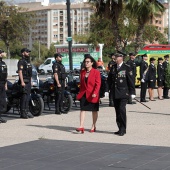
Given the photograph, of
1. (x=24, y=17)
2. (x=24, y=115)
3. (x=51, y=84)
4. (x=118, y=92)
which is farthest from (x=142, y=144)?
(x=24, y=17)

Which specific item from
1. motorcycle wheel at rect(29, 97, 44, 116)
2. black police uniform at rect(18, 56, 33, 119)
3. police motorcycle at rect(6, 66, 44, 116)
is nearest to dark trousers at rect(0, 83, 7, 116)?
black police uniform at rect(18, 56, 33, 119)

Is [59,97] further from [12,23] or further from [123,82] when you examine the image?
[12,23]

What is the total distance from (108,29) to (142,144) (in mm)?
50249

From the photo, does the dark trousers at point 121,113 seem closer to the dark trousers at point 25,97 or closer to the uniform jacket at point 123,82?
the uniform jacket at point 123,82

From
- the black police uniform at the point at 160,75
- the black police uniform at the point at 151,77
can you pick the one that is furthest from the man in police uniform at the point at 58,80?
the black police uniform at the point at 160,75

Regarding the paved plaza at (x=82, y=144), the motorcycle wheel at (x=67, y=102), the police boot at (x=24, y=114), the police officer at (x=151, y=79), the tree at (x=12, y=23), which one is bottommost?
the paved plaza at (x=82, y=144)

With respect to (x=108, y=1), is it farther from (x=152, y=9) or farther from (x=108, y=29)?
(x=108, y=29)

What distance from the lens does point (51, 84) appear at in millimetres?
19750

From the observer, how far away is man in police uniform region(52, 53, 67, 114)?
1872 centimetres

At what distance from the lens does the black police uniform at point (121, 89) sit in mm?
13875

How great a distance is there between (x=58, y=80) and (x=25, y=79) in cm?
145

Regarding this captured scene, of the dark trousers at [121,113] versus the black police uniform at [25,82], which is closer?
the dark trousers at [121,113]

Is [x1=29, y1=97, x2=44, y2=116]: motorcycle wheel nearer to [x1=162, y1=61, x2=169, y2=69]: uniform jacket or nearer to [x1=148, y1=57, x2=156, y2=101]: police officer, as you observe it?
[x1=148, y1=57, x2=156, y2=101]: police officer

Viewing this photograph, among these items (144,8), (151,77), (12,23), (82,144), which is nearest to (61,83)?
(82,144)
